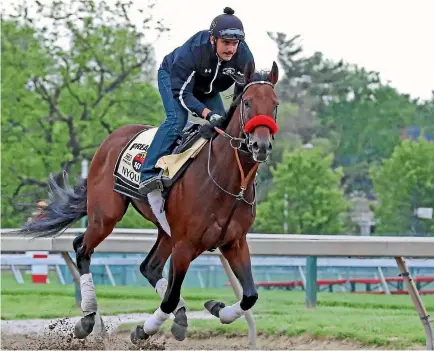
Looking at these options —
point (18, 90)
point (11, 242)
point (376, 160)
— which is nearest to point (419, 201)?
point (18, 90)

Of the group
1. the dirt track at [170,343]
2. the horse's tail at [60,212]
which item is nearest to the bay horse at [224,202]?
the dirt track at [170,343]

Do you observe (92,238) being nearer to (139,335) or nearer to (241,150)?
(139,335)

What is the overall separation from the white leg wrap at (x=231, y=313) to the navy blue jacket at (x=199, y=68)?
5.02 ft

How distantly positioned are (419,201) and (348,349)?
2021 centimetres

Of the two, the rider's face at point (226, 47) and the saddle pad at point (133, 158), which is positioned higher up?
the rider's face at point (226, 47)

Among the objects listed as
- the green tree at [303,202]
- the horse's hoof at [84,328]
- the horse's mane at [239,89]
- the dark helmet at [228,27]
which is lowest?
the green tree at [303,202]

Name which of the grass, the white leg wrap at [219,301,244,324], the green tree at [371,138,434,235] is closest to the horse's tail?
the grass

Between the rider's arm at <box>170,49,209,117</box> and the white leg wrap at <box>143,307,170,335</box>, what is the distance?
5.32 feet

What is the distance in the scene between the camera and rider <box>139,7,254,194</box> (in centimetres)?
785

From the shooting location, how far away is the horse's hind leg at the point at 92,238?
9.13 meters

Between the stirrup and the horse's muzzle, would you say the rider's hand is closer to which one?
the stirrup

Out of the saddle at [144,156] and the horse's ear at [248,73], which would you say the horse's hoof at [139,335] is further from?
the horse's ear at [248,73]

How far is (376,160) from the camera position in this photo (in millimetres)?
58031

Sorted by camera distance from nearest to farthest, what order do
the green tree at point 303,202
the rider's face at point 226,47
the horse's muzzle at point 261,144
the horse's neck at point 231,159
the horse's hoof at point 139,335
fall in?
the horse's muzzle at point 261,144 → the horse's neck at point 231,159 → the rider's face at point 226,47 → the horse's hoof at point 139,335 → the green tree at point 303,202
